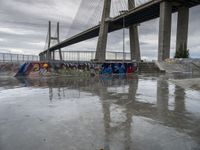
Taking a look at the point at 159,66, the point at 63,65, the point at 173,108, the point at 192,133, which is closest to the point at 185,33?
the point at 159,66

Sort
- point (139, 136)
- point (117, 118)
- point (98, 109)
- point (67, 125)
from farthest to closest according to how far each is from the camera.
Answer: point (98, 109), point (117, 118), point (67, 125), point (139, 136)

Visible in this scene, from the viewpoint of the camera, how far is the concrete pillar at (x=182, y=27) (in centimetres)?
4206

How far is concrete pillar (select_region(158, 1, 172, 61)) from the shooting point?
127ft

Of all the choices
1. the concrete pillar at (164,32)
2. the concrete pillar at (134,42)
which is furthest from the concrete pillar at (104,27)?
the concrete pillar at (164,32)

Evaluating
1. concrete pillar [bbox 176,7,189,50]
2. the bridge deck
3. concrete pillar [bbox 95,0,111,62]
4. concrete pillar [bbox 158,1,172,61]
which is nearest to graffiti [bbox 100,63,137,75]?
concrete pillar [bbox 158,1,172,61]

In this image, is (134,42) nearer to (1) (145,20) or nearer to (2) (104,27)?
(1) (145,20)

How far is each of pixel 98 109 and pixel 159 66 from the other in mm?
28488

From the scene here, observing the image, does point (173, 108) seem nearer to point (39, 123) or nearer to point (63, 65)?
point (39, 123)

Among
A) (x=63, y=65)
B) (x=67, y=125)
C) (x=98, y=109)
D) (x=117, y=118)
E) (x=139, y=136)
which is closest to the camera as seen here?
(x=139, y=136)

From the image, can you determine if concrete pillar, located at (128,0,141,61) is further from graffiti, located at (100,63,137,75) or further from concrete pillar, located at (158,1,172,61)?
graffiti, located at (100,63,137,75)

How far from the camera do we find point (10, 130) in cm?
502

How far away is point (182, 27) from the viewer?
42.5 meters

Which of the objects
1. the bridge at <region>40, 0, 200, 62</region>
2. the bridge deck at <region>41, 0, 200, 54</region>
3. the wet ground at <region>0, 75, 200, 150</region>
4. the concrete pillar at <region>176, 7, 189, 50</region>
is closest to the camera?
the wet ground at <region>0, 75, 200, 150</region>

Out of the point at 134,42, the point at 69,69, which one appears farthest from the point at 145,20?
the point at 69,69
